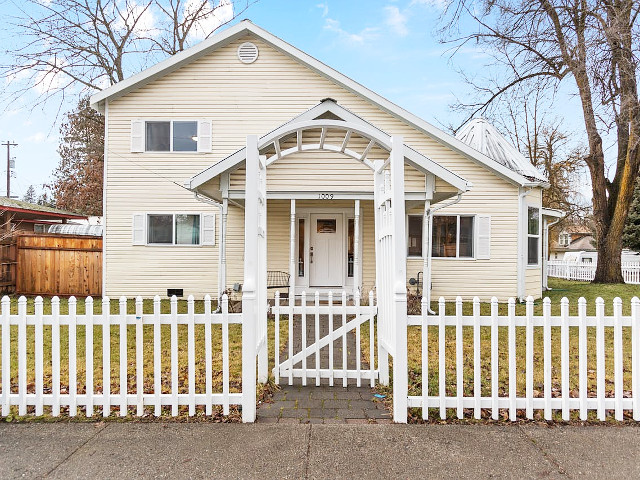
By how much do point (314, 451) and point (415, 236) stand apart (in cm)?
963

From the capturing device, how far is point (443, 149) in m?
11.8

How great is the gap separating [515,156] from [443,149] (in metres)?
3.14

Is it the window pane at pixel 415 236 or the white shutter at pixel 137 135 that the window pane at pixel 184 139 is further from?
the window pane at pixel 415 236

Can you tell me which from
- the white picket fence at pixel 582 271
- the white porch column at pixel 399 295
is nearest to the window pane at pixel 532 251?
the white picket fence at pixel 582 271

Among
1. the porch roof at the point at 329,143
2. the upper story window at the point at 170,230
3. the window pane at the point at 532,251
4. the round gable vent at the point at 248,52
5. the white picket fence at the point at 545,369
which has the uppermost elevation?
the round gable vent at the point at 248,52

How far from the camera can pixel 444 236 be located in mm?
12086

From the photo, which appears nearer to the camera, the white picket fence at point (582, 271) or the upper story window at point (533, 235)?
the upper story window at point (533, 235)

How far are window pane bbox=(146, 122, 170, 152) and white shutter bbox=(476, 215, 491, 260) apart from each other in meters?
9.20

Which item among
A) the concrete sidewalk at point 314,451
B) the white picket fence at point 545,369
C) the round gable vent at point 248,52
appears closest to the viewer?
the concrete sidewalk at point 314,451

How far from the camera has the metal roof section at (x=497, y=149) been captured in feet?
41.8

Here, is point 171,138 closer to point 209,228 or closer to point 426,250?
point 209,228

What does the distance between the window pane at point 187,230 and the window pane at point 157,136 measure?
2039 mm

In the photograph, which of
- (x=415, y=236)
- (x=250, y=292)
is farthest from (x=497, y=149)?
(x=250, y=292)

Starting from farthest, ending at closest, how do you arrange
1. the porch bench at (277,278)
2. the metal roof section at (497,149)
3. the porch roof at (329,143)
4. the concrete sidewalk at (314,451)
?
the metal roof section at (497,149) < the porch bench at (277,278) < the porch roof at (329,143) < the concrete sidewalk at (314,451)
